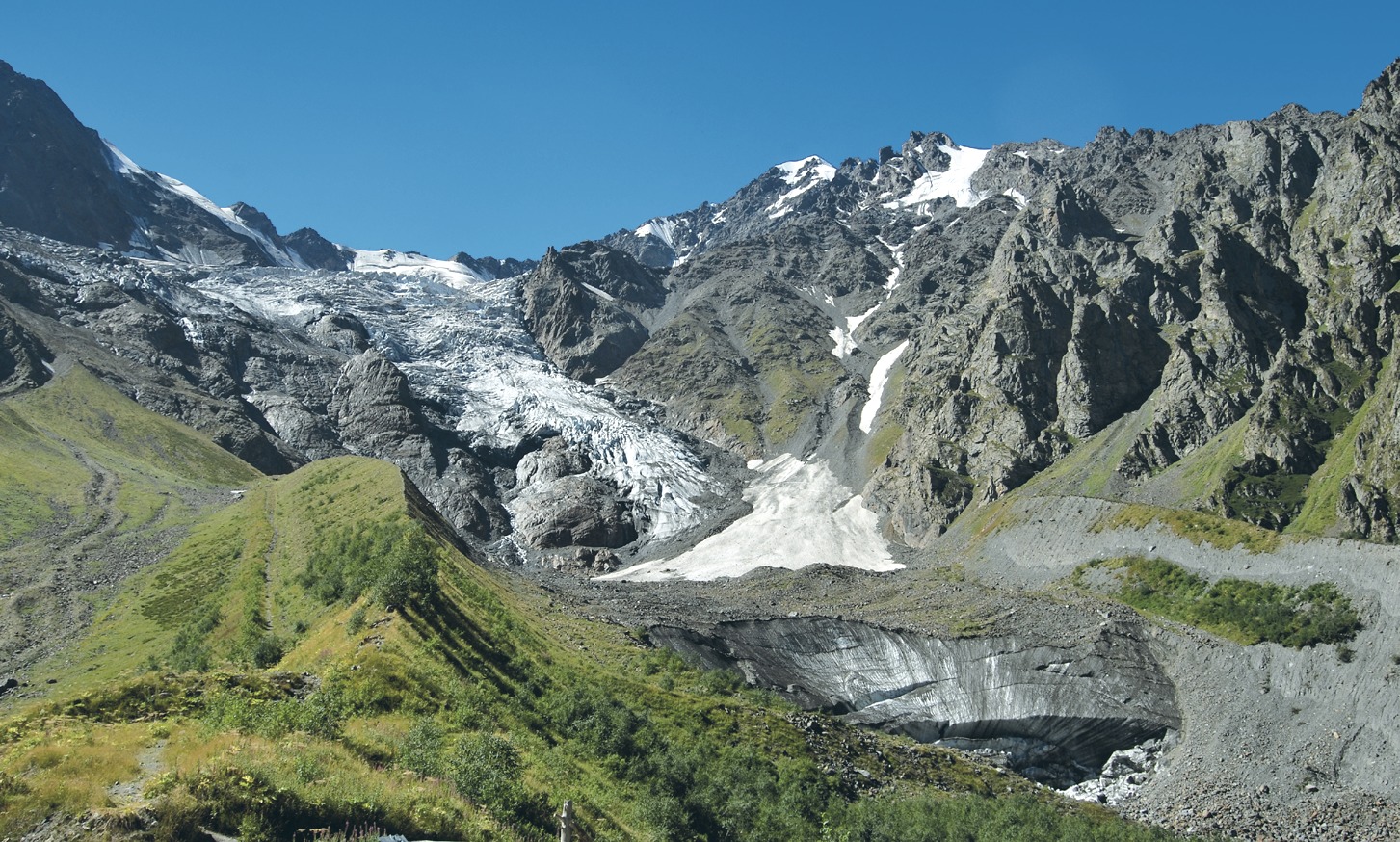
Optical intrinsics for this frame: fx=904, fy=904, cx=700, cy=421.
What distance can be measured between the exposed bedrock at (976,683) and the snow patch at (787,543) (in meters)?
60.7

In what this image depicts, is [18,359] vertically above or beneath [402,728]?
above

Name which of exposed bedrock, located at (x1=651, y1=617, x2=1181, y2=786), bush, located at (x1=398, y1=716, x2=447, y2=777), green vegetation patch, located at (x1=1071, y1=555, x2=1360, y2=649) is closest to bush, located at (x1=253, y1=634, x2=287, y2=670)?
bush, located at (x1=398, y1=716, x2=447, y2=777)

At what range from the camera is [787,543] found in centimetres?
17275

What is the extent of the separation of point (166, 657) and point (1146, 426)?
140 m

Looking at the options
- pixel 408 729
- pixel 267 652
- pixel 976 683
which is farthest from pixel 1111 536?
pixel 408 729

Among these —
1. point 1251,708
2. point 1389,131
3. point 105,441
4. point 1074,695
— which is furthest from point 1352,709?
point 105,441

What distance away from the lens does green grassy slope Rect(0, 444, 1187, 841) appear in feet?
63.4

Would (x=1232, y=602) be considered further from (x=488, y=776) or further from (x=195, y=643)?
(x=195, y=643)

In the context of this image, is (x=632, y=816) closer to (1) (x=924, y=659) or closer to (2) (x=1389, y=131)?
(1) (x=924, y=659)

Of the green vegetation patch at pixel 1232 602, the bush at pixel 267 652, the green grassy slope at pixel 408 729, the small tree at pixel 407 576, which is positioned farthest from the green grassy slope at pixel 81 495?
the green vegetation patch at pixel 1232 602

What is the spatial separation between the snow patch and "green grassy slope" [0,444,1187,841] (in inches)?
3320

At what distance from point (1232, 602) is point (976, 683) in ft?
91.1

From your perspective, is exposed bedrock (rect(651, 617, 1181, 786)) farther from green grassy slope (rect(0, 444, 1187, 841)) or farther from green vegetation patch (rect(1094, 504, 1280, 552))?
green vegetation patch (rect(1094, 504, 1280, 552))

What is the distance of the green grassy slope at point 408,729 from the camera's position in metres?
19.3
